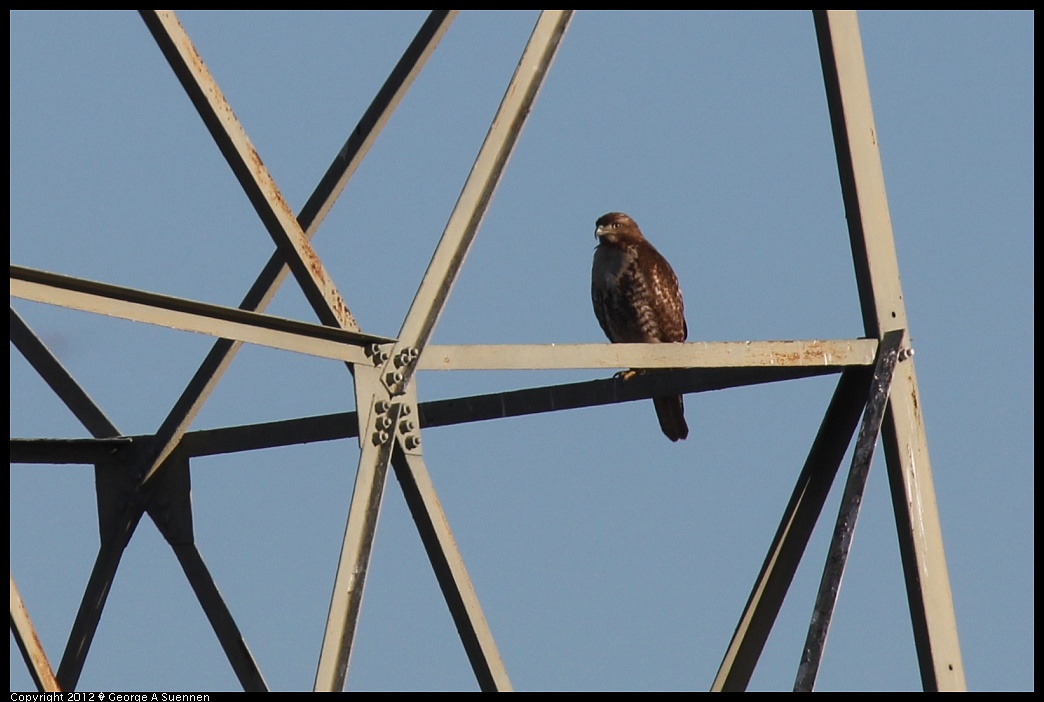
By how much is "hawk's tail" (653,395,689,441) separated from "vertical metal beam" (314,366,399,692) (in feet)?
15.4

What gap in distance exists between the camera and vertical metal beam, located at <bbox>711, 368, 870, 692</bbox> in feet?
18.8

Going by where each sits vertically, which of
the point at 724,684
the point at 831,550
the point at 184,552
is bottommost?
the point at 724,684

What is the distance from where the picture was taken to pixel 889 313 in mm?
5824

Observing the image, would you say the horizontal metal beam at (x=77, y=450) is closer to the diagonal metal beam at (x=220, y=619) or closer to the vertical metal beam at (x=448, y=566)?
the diagonal metal beam at (x=220, y=619)

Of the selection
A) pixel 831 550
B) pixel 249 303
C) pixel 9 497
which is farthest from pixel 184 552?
pixel 831 550

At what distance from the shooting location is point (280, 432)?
6.35 metres

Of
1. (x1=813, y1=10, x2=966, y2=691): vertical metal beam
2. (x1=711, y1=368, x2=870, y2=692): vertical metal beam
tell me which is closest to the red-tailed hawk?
(x1=711, y1=368, x2=870, y2=692): vertical metal beam

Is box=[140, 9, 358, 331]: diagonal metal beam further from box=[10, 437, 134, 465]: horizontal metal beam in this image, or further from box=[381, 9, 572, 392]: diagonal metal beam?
box=[10, 437, 134, 465]: horizontal metal beam

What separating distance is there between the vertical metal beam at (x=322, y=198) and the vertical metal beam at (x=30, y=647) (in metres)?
1.41

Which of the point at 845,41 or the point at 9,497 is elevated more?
the point at 845,41

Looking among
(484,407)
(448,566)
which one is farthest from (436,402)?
(448,566)

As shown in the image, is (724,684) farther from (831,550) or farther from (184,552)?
(184,552)

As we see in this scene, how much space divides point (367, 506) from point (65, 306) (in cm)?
91

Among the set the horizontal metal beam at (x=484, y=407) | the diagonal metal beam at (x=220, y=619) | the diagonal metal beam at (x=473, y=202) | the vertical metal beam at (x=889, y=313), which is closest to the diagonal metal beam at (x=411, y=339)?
the diagonal metal beam at (x=473, y=202)
